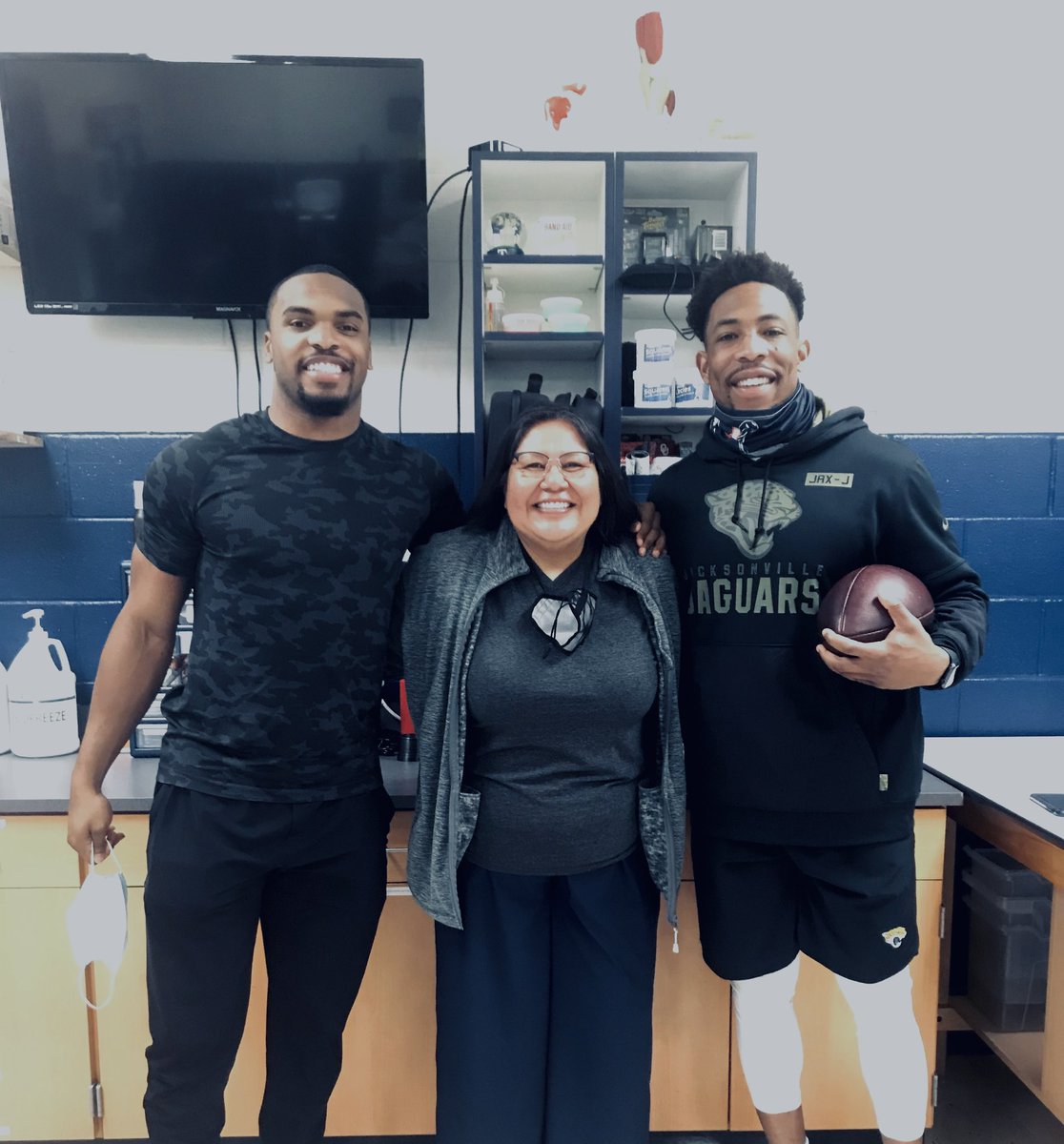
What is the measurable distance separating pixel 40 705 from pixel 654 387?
160 cm

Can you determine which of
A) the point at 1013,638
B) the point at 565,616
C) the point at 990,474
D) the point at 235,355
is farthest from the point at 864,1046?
the point at 235,355

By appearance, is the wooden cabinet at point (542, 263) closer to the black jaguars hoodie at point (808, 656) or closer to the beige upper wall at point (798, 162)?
the beige upper wall at point (798, 162)

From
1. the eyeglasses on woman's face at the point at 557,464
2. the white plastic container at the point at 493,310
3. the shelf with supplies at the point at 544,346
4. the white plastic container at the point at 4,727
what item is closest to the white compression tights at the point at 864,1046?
the eyeglasses on woman's face at the point at 557,464

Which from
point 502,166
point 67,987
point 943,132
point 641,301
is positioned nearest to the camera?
point 67,987

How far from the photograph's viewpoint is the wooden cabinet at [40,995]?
5.11 ft

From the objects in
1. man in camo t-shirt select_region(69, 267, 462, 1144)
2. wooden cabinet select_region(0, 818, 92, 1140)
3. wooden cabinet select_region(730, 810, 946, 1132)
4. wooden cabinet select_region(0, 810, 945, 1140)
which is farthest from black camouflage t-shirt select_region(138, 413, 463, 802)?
wooden cabinet select_region(730, 810, 946, 1132)

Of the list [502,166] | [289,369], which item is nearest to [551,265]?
[502,166]

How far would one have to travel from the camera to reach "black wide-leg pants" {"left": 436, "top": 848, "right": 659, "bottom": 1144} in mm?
1273

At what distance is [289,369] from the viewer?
1319 mm

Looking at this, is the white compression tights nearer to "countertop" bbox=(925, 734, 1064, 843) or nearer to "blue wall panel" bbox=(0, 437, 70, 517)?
"countertop" bbox=(925, 734, 1064, 843)

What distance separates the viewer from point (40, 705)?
5.92 feet

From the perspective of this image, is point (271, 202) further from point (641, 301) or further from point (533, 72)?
point (641, 301)

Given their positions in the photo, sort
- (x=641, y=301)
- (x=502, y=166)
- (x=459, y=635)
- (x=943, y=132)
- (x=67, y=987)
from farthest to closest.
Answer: (x=943, y=132) < (x=641, y=301) < (x=502, y=166) < (x=67, y=987) < (x=459, y=635)

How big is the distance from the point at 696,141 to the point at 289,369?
1.34m
